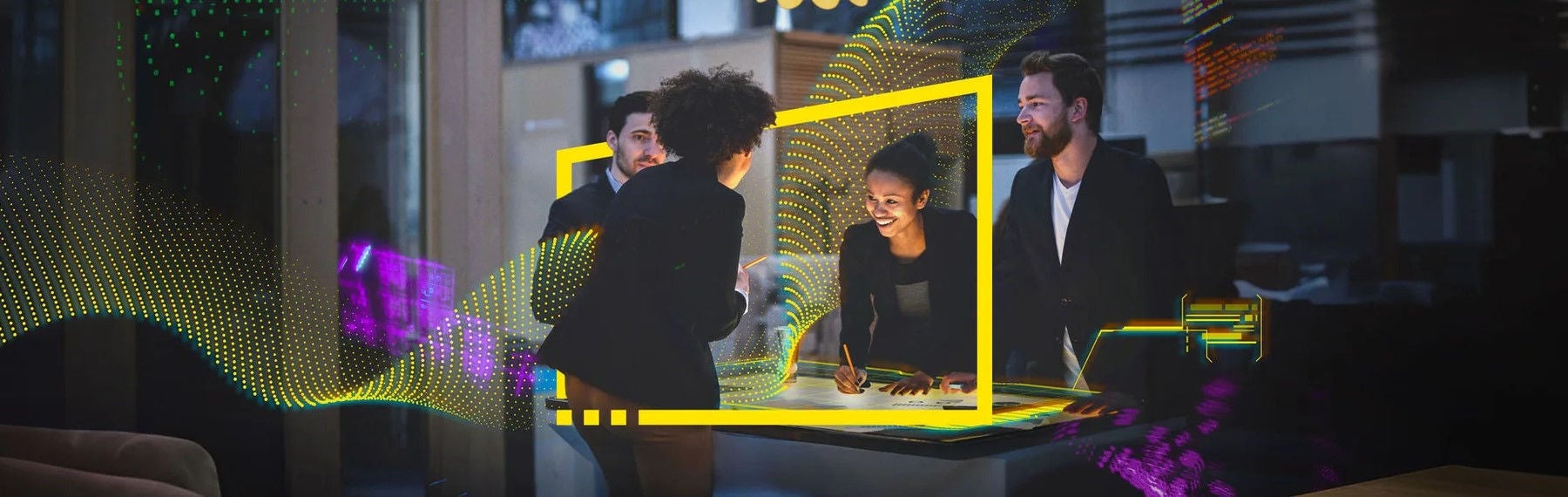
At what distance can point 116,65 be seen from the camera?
3.01 m

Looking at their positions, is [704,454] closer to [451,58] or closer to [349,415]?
[349,415]

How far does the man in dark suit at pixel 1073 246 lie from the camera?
2.74 m

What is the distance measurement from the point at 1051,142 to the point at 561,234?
1.19 meters

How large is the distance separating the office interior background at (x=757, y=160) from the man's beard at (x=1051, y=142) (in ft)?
0.21

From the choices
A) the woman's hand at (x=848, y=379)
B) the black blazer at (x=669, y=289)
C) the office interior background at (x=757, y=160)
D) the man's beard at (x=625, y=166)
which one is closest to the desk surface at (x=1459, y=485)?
Result: the office interior background at (x=757, y=160)

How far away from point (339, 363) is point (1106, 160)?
1.92m

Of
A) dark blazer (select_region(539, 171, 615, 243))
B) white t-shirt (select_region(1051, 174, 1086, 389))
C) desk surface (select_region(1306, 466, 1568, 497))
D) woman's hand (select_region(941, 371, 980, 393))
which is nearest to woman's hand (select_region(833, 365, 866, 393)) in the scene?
woman's hand (select_region(941, 371, 980, 393))

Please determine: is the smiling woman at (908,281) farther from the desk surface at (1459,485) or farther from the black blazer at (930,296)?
the desk surface at (1459,485)

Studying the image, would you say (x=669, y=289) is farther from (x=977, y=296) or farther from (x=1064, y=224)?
(x=1064, y=224)

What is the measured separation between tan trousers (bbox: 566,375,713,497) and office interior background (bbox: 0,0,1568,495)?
0.23 m

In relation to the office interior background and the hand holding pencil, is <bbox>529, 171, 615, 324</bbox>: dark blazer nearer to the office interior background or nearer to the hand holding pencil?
the office interior background

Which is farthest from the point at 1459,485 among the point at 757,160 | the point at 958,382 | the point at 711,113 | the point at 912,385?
the point at 711,113

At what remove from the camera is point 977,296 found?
8.98 feet

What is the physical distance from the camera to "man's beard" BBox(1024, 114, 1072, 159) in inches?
108
